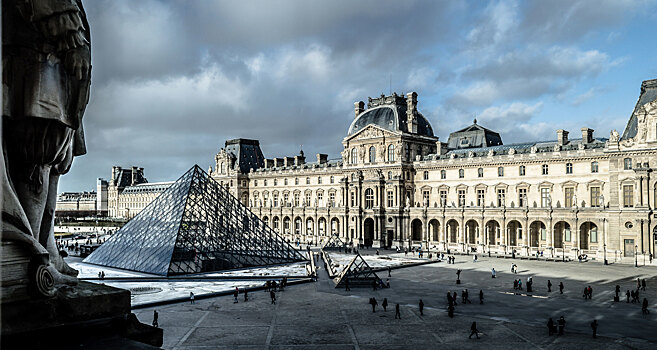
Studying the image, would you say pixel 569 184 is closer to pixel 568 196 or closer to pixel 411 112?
pixel 568 196

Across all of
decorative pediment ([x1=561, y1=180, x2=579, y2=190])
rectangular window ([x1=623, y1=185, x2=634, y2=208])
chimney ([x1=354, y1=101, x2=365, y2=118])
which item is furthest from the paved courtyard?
chimney ([x1=354, y1=101, x2=365, y2=118])

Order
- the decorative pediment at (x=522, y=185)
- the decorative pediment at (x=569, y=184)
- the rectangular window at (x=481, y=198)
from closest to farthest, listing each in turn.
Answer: the decorative pediment at (x=569, y=184)
the decorative pediment at (x=522, y=185)
the rectangular window at (x=481, y=198)

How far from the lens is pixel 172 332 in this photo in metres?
19.8

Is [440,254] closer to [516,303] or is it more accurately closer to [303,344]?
[516,303]

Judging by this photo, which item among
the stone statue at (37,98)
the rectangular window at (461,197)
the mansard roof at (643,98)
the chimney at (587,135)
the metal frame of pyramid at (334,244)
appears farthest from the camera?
the metal frame of pyramid at (334,244)

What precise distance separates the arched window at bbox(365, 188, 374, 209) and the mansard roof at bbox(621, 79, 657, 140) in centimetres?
2859

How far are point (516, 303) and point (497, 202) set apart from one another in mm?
29535

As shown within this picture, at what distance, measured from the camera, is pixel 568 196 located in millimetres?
49531

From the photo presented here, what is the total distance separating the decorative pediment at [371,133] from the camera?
62062 millimetres

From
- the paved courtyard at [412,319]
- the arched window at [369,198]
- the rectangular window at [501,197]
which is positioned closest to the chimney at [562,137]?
the rectangular window at [501,197]

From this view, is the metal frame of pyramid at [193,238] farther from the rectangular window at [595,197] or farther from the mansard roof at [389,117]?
the rectangular window at [595,197]

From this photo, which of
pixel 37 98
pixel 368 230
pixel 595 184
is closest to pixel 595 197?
pixel 595 184

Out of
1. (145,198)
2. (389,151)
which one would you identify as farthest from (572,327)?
(145,198)

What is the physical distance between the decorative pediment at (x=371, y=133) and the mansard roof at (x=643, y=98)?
80.9 ft
